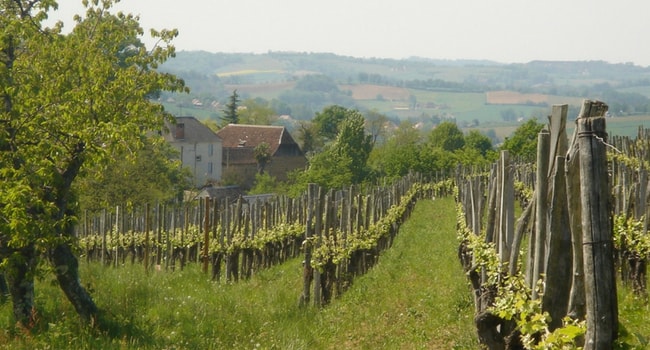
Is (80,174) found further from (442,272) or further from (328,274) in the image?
(442,272)

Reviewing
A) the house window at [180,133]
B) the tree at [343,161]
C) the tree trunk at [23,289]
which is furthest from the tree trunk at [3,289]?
the house window at [180,133]

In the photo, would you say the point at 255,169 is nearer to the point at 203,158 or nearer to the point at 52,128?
the point at 203,158

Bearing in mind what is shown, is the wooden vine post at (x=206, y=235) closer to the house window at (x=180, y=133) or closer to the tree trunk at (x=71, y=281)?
the tree trunk at (x=71, y=281)

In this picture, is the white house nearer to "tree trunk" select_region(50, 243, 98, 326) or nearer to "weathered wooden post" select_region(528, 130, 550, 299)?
"tree trunk" select_region(50, 243, 98, 326)

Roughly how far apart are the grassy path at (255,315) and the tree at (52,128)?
769 millimetres

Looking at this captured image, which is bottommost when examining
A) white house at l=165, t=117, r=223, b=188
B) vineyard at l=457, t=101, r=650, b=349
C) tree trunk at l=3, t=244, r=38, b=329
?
white house at l=165, t=117, r=223, b=188

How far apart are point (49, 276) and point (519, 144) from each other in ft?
207

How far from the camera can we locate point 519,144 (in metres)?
73.4

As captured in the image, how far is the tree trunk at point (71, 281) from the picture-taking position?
11.5m

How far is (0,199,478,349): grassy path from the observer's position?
10.9 m

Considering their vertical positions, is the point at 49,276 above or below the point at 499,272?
below

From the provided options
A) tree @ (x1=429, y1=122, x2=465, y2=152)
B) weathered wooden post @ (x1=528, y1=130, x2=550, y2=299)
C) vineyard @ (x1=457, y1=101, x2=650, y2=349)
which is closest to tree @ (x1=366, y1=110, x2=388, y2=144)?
tree @ (x1=429, y1=122, x2=465, y2=152)

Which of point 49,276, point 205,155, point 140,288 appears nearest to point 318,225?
point 140,288

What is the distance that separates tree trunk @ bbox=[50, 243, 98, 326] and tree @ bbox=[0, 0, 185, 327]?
15mm
